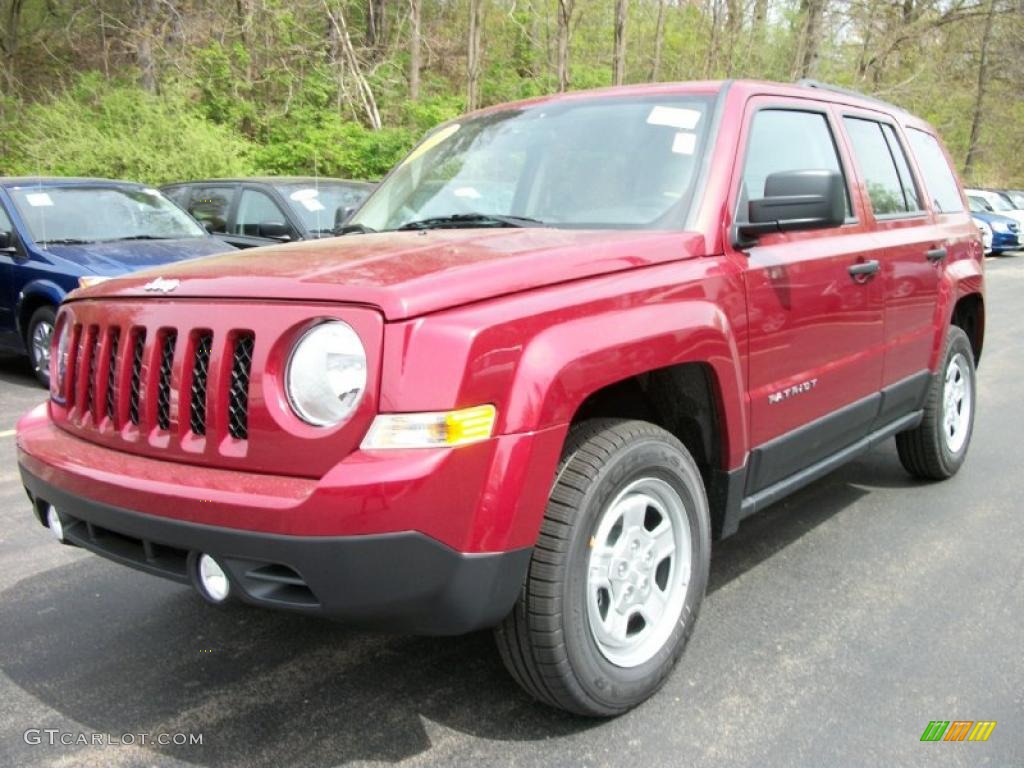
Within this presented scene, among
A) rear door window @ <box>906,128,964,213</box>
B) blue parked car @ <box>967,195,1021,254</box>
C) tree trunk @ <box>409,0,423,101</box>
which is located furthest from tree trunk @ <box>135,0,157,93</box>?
blue parked car @ <box>967,195,1021,254</box>

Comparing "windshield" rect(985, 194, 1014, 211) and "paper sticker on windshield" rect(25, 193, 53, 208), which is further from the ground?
"paper sticker on windshield" rect(25, 193, 53, 208)

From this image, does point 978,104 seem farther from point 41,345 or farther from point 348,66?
point 41,345

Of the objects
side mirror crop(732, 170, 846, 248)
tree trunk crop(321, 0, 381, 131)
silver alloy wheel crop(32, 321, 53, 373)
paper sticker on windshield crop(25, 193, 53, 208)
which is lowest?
silver alloy wheel crop(32, 321, 53, 373)

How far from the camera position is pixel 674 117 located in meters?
3.29

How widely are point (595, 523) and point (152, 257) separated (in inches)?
238

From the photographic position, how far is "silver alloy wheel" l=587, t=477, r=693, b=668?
2555 millimetres

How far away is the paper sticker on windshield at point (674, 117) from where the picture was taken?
324 centimetres

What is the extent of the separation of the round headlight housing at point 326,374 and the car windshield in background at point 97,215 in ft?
21.2

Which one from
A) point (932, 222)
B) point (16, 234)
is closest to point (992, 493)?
point (932, 222)

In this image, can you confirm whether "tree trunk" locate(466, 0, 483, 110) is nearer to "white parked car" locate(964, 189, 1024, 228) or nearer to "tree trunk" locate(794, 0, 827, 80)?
"tree trunk" locate(794, 0, 827, 80)

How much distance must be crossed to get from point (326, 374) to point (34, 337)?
6416 mm

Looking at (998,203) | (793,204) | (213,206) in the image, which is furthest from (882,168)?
(998,203)

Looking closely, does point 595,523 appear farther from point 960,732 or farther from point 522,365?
point 960,732

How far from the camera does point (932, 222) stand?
175 inches
